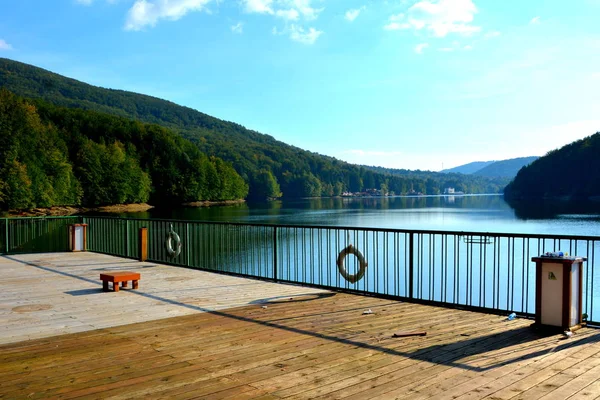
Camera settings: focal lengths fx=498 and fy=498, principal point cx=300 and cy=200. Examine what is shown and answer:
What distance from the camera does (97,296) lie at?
8344mm

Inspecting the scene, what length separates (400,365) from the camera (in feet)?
15.1

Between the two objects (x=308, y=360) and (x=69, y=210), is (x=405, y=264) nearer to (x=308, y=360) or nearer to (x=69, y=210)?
(x=308, y=360)

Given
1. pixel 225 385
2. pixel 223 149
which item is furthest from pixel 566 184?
pixel 225 385

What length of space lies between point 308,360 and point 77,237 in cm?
1287

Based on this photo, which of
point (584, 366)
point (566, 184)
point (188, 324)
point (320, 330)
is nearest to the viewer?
point (584, 366)

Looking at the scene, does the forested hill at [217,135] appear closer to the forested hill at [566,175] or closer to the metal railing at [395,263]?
the forested hill at [566,175]

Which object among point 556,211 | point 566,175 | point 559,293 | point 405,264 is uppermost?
point 566,175

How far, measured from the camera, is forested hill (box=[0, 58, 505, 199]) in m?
132

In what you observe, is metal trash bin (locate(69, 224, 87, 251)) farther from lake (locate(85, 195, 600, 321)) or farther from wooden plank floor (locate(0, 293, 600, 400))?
wooden plank floor (locate(0, 293, 600, 400))

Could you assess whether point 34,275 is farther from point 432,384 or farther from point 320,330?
point 432,384

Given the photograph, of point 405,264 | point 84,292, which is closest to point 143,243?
point 84,292

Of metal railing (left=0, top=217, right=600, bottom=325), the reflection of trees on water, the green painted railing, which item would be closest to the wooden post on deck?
metal railing (left=0, top=217, right=600, bottom=325)

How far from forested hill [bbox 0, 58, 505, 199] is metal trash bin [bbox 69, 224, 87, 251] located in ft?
366

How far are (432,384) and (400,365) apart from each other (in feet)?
1.77
